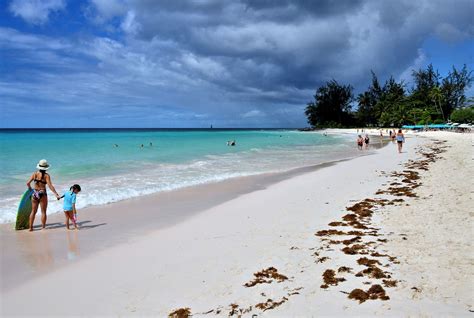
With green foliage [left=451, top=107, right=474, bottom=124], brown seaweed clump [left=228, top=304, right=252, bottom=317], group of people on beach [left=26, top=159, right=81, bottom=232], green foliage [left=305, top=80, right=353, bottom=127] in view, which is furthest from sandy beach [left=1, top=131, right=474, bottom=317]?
green foliage [left=305, top=80, right=353, bottom=127]

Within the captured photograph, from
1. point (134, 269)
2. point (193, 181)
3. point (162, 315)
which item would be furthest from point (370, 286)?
point (193, 181)

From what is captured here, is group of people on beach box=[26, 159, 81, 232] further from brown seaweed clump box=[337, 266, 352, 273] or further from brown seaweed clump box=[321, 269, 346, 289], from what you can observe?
brown seaweed clump box=[337, 266, 352, 273]

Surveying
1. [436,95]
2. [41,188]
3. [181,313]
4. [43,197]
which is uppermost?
[436,95]

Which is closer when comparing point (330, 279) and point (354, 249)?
point (330, 279)

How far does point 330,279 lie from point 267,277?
882mm

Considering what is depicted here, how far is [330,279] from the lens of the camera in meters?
4.59

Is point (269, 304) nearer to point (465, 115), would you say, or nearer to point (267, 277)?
point (267, 277)

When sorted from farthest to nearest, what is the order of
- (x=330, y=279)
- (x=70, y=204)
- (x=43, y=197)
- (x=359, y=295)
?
(x=43, y=197) → (x=70, y=204) → (x=330, y=279) → (x=359, y=295)

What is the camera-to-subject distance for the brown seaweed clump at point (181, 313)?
3940 millimetres

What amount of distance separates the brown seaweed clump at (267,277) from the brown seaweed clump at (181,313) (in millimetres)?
937

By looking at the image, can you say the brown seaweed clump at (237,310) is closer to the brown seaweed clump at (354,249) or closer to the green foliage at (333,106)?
the brown seaweed clump at (354,249)

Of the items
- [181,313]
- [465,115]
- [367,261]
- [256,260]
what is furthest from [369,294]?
[465,115]

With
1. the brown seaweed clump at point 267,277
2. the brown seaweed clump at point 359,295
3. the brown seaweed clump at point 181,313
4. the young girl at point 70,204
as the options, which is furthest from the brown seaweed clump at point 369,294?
the young girl at point 70,204

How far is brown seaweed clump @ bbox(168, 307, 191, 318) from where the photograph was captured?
3940 mm
